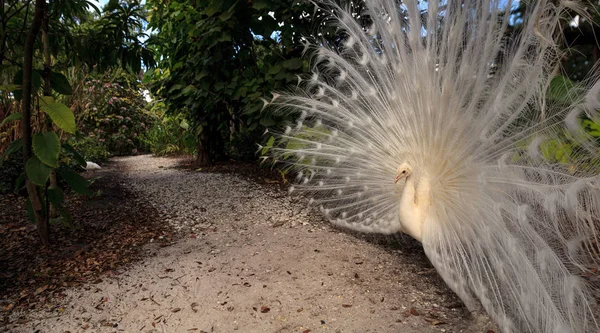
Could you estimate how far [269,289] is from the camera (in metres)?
2.78

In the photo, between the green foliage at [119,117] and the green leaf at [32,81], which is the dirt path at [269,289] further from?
the green foliage at [119,117]

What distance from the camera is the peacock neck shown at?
2621 millimetres

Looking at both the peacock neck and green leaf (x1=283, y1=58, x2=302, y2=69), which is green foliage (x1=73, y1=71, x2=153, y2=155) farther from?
the peacock neck

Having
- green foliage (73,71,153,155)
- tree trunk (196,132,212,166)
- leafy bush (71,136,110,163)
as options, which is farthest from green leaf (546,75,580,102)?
green foliage (73,71,153,155)

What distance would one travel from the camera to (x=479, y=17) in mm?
2383

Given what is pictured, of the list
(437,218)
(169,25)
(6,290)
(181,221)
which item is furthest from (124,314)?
(169,25)

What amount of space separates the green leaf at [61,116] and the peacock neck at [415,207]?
2.51 meters

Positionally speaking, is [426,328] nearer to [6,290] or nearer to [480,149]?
[480,149]

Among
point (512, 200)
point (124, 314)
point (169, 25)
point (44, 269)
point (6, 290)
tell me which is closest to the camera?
point (512, 200)

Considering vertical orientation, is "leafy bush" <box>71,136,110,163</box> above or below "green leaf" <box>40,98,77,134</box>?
below

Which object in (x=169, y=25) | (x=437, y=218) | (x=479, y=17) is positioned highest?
(x=169, y=25)

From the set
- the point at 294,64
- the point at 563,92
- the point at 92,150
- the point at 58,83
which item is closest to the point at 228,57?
the point at 294,64

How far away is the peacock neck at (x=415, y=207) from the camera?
2.62 meters

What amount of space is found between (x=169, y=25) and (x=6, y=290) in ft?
20.1
